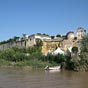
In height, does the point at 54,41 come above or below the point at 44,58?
above

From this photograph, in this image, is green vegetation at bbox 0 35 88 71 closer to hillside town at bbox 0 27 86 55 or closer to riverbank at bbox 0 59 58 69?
riverbank at bbox 0 59 58 69

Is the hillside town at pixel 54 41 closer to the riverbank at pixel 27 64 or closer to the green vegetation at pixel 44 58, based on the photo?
the green vegetation at pixel 44 58

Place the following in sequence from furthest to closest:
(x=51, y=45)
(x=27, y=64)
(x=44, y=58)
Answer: (x=51, y=45), (x=44, y=58), (x=27, y=64)

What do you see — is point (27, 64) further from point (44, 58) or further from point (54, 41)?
point (54, 41)

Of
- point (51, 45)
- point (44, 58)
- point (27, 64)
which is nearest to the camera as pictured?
point (27, 64)

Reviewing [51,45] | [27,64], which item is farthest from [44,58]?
[51,45]

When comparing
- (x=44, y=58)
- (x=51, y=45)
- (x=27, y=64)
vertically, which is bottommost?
(x=27, y=64)

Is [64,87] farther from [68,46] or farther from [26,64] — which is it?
[68,46]

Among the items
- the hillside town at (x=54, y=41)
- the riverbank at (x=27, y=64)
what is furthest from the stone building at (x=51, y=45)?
the riverbank at (x=27, y=64)

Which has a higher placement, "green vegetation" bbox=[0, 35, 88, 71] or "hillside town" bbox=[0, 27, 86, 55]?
"hillside town" bbox=[0, 27, 86, 55]

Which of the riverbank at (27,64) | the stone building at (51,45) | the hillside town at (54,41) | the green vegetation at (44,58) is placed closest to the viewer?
the green vegetation at (44,58)

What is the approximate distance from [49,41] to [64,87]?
3291 cm

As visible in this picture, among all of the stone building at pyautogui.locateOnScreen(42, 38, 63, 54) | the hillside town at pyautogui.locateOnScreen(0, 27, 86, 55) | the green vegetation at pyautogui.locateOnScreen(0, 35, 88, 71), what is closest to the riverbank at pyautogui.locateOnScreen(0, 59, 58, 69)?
the green vegetation at pyautogui.locateOnScreen(0, 35, 88, 71)

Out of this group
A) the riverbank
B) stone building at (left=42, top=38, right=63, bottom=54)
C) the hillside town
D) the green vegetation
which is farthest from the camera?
stone building at (left=42, top=38, right=63, bottom=54)
